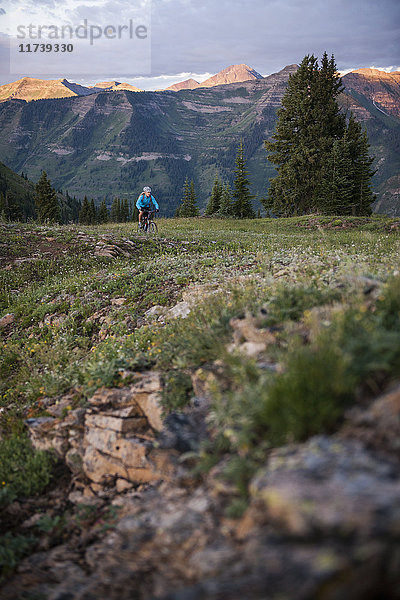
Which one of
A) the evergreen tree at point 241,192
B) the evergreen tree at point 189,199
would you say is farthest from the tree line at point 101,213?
the evergreen tree at point 241,192

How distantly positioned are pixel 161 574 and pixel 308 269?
702 cm

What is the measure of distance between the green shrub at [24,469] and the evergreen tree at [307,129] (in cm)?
3865

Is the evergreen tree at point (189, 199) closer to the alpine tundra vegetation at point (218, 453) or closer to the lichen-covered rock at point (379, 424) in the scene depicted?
the alpine tundra vegetation at point (218, 453)

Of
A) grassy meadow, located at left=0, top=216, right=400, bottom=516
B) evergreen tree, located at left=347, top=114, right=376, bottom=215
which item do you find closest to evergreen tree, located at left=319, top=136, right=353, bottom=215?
evergreen tree, located at left=347, top=114, right=376, bottom=215

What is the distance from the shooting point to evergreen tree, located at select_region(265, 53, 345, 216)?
120 ft

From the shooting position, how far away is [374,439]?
264cm

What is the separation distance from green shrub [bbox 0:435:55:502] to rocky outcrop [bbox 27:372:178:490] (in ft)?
0.55

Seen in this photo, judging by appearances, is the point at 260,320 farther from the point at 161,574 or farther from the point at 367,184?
the point at 367,184

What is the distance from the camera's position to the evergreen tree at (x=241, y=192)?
51.4 m

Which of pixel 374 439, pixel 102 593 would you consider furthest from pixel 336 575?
pixel 102 593

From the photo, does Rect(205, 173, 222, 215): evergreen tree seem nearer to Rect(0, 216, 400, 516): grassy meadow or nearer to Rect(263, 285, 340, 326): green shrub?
Rect(0, 216, 400, 516): grassy meadow

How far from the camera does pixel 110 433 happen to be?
15.8 feet

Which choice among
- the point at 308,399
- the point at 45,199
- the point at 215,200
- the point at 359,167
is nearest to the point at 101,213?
the point at 45,199

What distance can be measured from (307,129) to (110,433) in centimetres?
4151
